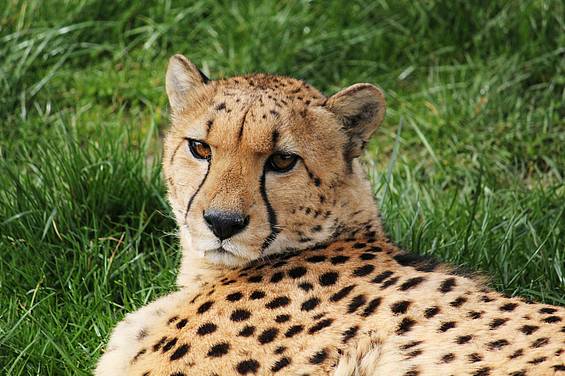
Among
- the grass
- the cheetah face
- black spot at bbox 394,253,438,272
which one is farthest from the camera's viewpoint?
the grass

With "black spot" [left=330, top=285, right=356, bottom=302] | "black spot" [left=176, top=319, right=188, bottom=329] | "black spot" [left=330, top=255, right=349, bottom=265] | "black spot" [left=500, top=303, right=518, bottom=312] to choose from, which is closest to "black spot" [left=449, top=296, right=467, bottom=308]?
"black spot" [left=500, top=303, right=518, bottom=312]

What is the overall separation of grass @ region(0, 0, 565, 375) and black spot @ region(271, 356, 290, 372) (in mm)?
934

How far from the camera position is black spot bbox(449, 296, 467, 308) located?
3061mm

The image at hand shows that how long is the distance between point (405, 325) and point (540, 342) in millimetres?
400

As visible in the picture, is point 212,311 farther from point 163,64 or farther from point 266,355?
point 163,64

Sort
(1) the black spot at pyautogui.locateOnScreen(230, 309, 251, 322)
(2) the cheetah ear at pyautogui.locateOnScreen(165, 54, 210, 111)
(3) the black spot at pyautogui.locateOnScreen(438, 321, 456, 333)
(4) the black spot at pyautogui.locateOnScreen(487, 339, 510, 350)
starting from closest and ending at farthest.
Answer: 1. (4) the black spot at pyautogui.locateOnScreen(487, 339, 510, 350)
2. (3) the black spot at pyautogui.locateOnScreen(438, 321, 456, 333)
3. (1) the black spot at pyautogui.locateOnScreen(230, 309, 251, 322)
4. (2) the cheetah ear at pyautogui.locateOnScreen(165, 54, 210, 111)

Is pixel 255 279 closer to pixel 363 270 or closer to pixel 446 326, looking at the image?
pixel 363 270

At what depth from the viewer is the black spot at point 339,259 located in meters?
3.35

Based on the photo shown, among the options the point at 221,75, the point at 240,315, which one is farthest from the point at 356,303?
the point at 221,75

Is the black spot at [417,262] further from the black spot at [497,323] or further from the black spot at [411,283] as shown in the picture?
the black spot at [497,323]

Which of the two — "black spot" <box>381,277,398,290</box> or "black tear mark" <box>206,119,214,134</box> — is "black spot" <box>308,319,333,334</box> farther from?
"black tear mark" <box>206,119,214,134</box>

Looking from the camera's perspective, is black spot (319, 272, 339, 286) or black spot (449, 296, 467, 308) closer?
black spot (449, 296, 467, 308)

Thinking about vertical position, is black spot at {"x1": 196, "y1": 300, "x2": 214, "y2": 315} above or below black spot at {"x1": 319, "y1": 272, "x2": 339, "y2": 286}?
below

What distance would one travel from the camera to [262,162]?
3324 millimetres
